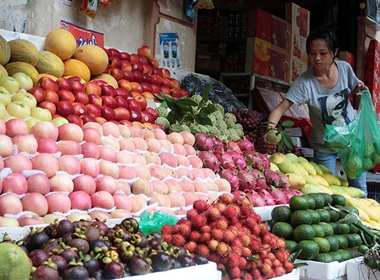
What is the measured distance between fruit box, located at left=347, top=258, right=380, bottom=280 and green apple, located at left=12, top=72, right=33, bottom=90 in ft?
7.58

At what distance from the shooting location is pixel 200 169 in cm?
354

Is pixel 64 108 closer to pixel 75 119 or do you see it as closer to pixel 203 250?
pixel 75 119

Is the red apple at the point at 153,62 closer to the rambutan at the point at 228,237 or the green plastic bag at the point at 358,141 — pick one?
the green plastic bag at the point at 358,141

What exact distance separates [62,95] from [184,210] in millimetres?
1212

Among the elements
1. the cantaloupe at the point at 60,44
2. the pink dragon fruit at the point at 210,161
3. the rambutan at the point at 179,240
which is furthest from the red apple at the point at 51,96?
the rambutan at the point at 179,240

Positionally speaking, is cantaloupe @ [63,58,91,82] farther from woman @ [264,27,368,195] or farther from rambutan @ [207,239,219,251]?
rambutan @ [207,239,219,251]

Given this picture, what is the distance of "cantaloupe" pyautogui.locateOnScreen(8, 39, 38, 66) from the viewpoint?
385 centimetres

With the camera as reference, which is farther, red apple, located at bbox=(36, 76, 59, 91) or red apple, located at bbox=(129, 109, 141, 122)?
red apple, located at bbox=(129, 109, 141, 122)

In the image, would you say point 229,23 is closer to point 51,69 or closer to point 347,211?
point 51,69

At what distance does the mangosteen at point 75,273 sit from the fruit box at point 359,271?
178 cm

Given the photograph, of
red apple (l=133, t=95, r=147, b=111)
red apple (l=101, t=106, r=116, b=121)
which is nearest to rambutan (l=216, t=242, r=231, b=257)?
red apple (l=101, t=106, r=116, b=121)

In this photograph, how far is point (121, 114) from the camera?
12.8 ft

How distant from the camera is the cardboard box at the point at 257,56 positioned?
6942mm

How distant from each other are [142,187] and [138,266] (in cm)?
124
